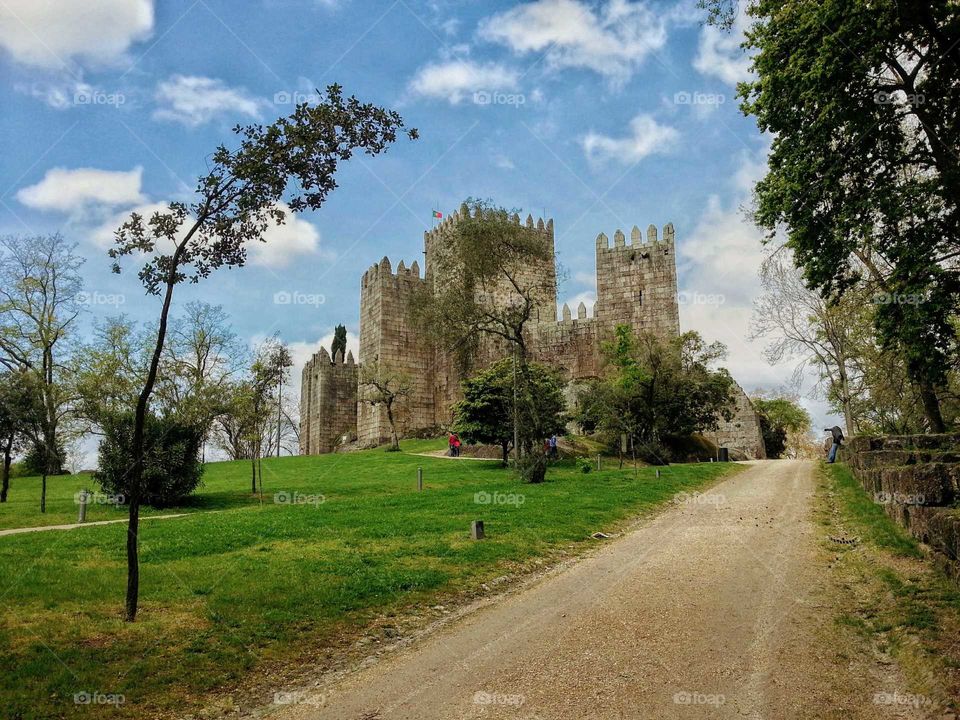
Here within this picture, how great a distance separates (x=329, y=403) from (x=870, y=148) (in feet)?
147

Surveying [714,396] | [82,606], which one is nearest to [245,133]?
[82,606]

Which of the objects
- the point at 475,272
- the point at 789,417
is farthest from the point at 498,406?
the point at 789,417

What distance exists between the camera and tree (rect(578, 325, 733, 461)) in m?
32.4

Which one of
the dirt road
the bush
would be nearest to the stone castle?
the bush

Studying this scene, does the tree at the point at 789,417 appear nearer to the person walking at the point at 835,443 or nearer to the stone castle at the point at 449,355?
the stone castle at the point at 449,355

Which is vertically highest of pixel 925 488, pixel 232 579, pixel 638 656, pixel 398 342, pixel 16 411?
pixel 398 342

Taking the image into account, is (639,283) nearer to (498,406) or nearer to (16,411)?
(498,406)

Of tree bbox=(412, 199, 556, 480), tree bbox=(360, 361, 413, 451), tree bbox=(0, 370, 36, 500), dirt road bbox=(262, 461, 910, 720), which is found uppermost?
tree bbox=(412, 199, 556, 480)

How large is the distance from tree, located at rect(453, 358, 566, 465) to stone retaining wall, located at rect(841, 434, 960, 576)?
1403 centimetres

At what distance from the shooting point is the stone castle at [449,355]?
42562mm

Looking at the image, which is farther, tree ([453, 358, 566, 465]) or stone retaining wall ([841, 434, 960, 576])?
tree ([453, 358, 566, 465])

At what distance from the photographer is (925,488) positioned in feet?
31.8

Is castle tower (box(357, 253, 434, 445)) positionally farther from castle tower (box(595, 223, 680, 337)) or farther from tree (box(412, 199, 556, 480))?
tree (box(412, 199, 556, 480))

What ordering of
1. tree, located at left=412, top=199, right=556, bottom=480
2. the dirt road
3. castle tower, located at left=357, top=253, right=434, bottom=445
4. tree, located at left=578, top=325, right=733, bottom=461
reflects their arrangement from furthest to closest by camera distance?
castle tower, located at left=357, top=253, right=434, bottom=445 → tree, located at left=578, top=325, right=733, bottom=461 → tree, located at left=412, top=199, right=556, bottom=480 → the dirt road
